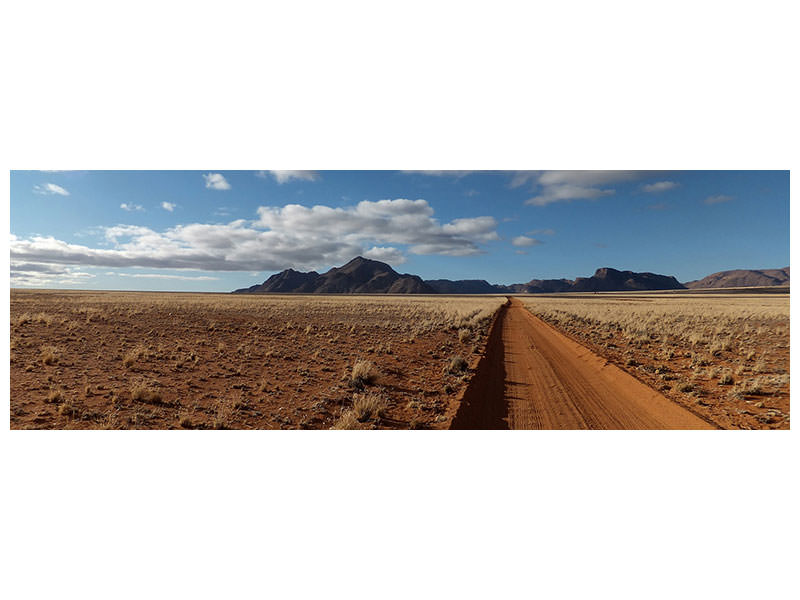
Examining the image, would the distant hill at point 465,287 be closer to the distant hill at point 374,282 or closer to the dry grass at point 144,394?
the distant hill at point 374,282


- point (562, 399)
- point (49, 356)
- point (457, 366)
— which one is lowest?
point (562, 399)

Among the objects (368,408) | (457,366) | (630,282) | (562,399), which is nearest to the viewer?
(368,408)

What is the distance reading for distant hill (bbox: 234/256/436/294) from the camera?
372ft

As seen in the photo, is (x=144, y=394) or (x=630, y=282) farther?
(x=630, y=282)

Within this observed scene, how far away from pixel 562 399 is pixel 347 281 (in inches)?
4285

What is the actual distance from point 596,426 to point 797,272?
4130 mm

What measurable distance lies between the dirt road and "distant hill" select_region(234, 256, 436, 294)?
101164 mm

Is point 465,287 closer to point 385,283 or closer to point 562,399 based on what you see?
point 385,283

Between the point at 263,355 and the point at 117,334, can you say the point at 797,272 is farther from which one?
the point at 117,334

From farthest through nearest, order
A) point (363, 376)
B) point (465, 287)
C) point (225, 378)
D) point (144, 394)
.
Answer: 1. point (465, 287)
2. point (225, 378)
3. point (363, 376)
4. point (144, 394)

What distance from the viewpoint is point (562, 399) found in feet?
24.5

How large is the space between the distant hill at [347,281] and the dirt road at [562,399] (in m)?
101

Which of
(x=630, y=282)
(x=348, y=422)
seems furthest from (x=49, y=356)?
(x=630, y=282)

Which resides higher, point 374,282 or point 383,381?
point 374,282
